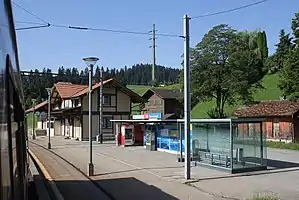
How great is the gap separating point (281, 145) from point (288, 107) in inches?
328

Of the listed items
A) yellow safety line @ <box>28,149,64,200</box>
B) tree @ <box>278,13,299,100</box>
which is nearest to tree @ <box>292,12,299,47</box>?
tree @ <box>278,13,299,100</box>

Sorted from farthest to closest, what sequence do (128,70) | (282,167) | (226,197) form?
(128,70) → (282,167) → (226,197)

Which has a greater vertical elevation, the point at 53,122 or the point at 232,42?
the point at 232,42

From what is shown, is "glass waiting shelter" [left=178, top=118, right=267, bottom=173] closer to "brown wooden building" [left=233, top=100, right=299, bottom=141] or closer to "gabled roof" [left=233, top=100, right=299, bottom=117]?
"brown wooden building" [left=233, top=100, right=299, bottom=141]

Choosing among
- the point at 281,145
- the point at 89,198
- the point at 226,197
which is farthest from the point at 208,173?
the point at 281,145

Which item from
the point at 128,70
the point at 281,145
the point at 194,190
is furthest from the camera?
the point at 128,70

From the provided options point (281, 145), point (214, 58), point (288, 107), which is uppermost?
point (214, 58)

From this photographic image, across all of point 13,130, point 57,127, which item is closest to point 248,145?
point 13,130

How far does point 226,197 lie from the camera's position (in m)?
12.6

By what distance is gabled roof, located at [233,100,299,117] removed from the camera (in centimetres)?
4309

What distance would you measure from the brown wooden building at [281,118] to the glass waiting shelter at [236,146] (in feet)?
71.1

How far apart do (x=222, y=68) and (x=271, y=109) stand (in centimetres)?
714

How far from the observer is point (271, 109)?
46.1m

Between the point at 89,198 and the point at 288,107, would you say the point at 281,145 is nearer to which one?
the point at 288,107
